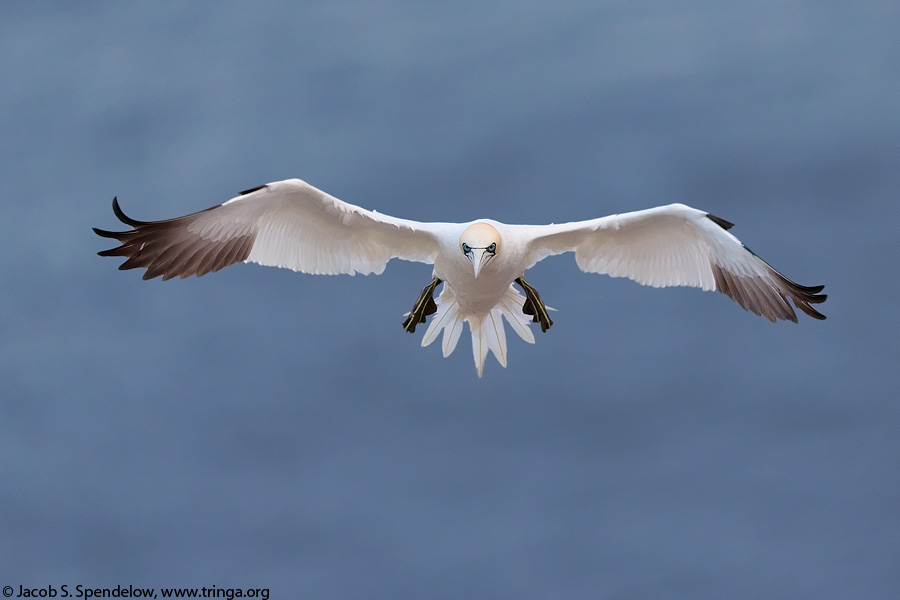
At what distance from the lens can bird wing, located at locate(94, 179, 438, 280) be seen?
40.1 feet

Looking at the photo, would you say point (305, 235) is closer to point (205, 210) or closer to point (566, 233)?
point (205, 210)

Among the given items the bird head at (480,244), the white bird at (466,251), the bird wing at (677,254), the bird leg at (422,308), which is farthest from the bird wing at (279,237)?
the bird wing at (677,254)

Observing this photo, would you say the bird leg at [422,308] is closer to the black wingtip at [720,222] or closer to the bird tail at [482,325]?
the bird tail at [482,325]

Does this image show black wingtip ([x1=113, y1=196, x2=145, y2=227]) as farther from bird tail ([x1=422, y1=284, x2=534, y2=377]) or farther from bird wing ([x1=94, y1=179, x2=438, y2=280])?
bird tail ([x1=422, y1=284, x2=534, y2=377])

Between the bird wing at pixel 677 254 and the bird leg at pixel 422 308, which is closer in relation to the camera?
the bird wing at pixel 677 254

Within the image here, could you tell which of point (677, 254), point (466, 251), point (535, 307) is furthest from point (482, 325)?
point (677, 254)

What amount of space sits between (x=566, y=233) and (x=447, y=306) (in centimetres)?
154

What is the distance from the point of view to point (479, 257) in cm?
1251

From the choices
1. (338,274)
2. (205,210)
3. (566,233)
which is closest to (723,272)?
(566,233)

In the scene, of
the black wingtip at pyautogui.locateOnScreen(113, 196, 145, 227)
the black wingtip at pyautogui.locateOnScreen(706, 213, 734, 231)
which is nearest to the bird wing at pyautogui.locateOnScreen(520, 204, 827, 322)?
the black wingtip at pyautogui.locateOnScreen(706, 213, 734, 231)

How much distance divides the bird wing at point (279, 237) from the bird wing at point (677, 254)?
147 cm

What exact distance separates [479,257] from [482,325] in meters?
1.61

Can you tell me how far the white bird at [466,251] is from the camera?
12469mm

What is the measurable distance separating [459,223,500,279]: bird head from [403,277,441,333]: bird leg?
1.06 meters
